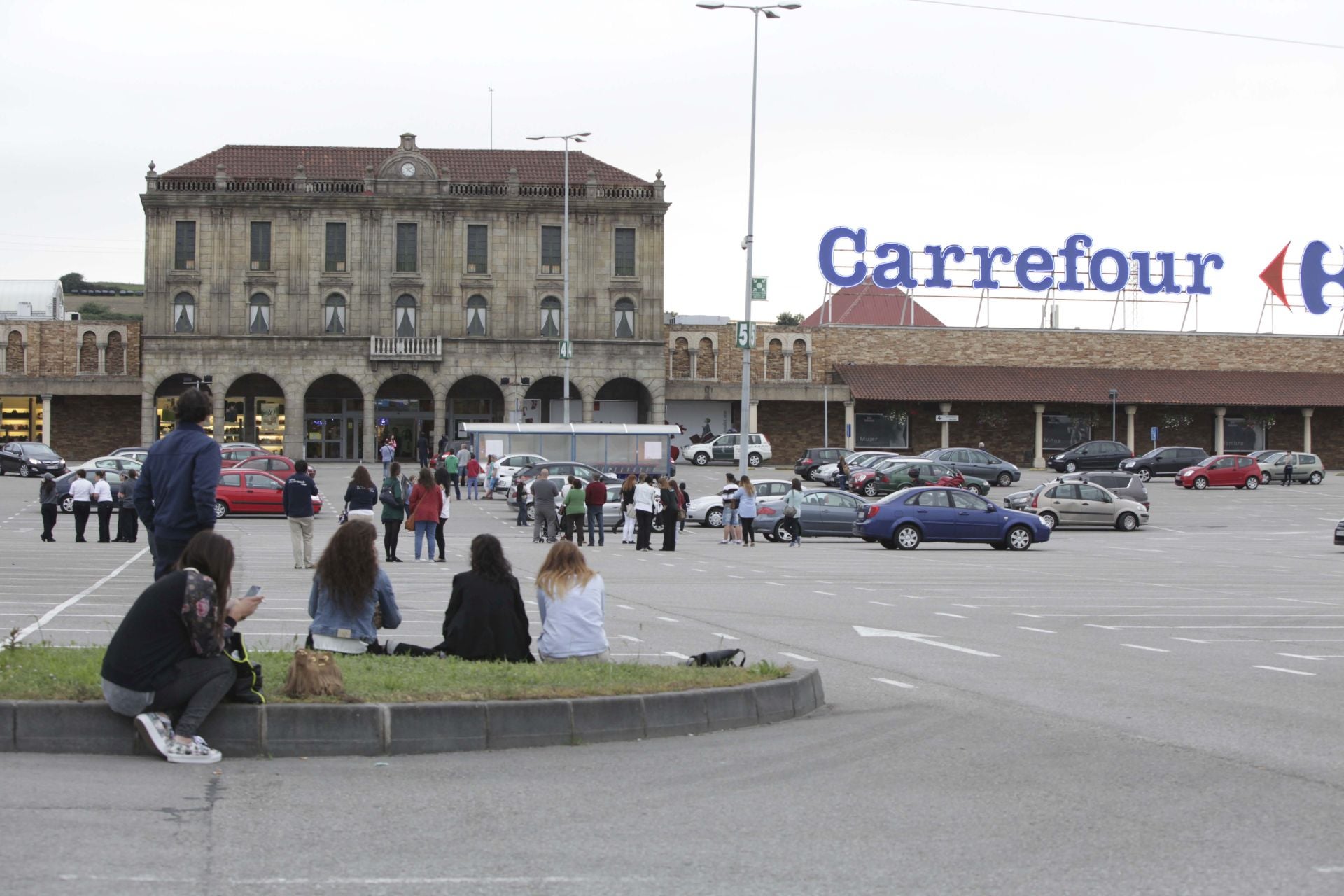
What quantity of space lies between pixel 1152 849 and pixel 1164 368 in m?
73.8

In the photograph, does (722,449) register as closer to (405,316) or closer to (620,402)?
(620,402)

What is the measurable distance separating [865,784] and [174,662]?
3.94m

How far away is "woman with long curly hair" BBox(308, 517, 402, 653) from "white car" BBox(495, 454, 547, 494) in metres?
38.8

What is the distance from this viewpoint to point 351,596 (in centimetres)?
1117

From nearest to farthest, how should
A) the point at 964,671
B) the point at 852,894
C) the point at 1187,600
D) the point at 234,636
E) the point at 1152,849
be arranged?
the point at 852,894 < the point at 1152,849 < the point at 234,636 < the point at 964,671 < the point at 1187,600

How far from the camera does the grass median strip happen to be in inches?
366

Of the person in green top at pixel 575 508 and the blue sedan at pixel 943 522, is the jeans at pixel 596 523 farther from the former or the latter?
the blue sedan at pixel 943 522

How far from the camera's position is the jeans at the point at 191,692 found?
8.65 m

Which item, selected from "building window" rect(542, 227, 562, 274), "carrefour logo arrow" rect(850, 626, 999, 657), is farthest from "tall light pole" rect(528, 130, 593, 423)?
"carrefour logo arrow" rect(850, 626, 999, 657)

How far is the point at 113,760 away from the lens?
8672 mm

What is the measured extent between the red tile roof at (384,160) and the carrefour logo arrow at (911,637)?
195ft

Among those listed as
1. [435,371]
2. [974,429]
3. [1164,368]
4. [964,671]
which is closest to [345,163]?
[435,371]

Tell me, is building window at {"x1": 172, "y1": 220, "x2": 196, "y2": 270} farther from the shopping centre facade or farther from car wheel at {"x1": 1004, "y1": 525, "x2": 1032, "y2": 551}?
car wheel at {"x1": 1004, "y1": 525, "x2": 1032, "y2": 551}

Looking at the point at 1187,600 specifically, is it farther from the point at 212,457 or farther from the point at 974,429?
the point at 974,429
